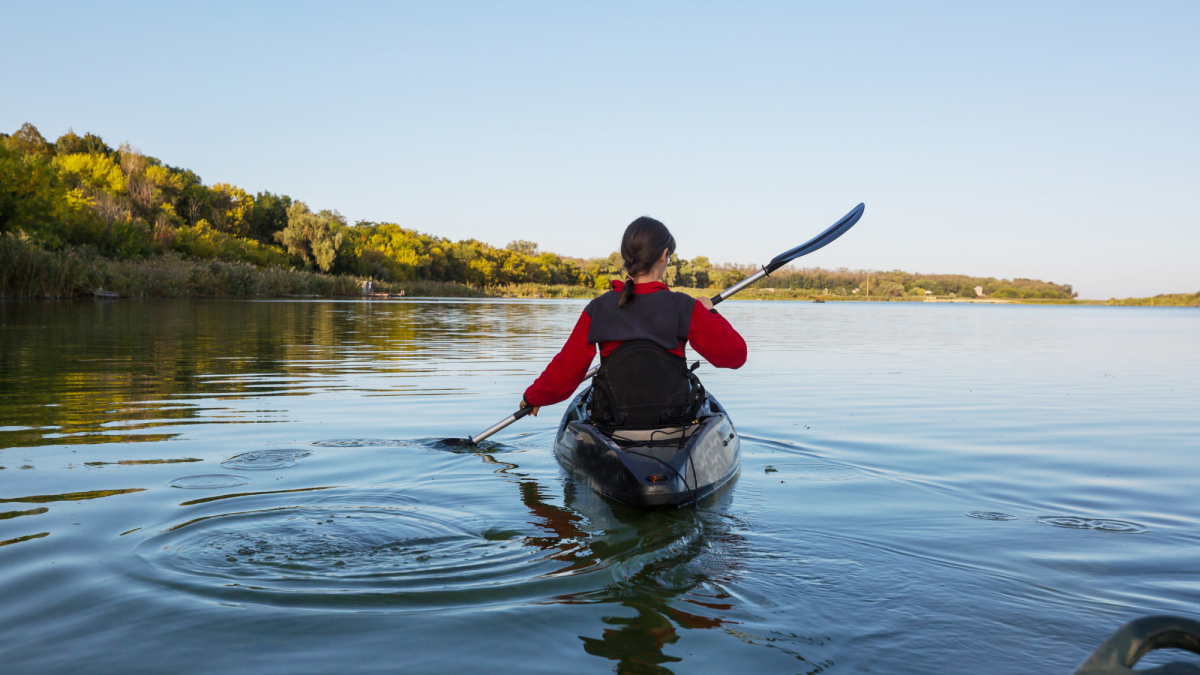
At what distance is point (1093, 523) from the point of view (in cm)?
405

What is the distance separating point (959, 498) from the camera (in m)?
4.57

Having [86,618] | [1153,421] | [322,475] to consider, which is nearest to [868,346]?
[1153,421]

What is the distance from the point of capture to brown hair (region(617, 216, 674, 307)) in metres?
4.17

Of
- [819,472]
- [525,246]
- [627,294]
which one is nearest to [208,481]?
[627,294]

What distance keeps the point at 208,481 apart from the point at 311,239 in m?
56.0

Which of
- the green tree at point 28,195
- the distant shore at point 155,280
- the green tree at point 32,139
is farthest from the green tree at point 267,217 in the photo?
the green tree at point 28,195

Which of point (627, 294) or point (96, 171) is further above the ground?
point (96, 171)

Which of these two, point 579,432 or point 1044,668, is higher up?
point 579,432

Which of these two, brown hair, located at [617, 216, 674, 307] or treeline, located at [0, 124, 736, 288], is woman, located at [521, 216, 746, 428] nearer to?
brown hair, located at [617, 216, 674, 307]

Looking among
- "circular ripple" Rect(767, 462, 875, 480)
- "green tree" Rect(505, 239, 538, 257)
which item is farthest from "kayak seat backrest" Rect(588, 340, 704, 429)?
"green tree" Rect(505, 239, 538, 257)

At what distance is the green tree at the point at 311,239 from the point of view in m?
55.5

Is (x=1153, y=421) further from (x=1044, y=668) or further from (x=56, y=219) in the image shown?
(x=56, y=219)

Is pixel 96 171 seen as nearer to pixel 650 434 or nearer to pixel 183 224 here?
pixel 183 224

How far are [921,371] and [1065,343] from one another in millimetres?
9603
